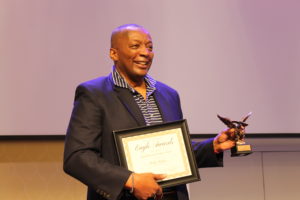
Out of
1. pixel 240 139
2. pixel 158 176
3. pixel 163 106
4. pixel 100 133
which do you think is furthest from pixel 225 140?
pixel 100 133

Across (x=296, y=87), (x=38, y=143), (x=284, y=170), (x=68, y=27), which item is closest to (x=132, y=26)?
(x=68, y=27)

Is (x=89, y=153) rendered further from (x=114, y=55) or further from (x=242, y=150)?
(x=242, y=150)

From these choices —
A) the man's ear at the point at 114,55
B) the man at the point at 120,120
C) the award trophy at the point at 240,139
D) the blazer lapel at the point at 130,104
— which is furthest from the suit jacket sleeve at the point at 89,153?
the award trophy at the point at 240,139

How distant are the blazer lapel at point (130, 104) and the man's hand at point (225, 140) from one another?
1.20ft

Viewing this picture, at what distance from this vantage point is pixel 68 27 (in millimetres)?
2988

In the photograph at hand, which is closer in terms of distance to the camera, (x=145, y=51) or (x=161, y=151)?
(x=161, y=151)

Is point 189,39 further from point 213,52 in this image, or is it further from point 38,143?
point 38,143

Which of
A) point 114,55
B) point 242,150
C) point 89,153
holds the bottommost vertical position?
point 242,150

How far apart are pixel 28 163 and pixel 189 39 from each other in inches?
52.8

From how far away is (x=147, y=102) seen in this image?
6.19 feet

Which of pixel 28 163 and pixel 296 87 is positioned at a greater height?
pixel 296 87

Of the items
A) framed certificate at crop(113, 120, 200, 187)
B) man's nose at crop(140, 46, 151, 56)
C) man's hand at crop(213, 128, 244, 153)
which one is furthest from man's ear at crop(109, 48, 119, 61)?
man's hand at crop(213, 128, 244, 153)

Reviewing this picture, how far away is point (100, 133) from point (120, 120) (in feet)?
0.29

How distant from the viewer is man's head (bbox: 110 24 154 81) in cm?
188
